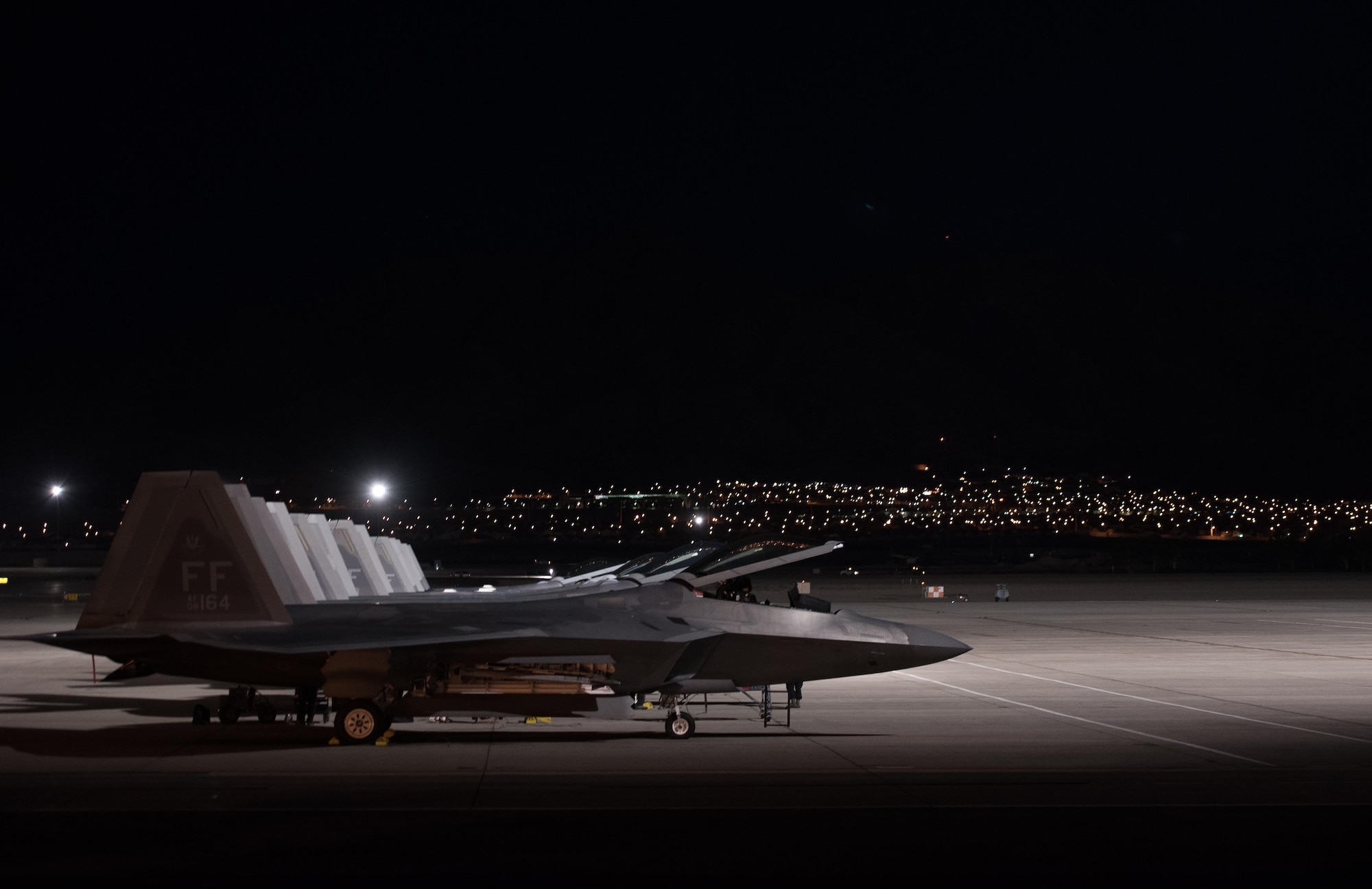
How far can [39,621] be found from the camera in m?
38.1

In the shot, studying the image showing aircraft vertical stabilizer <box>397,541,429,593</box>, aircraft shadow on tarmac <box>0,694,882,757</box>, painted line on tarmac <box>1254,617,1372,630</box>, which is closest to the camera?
aircraft shadow on tarmac <box>0,694,882,757</box>

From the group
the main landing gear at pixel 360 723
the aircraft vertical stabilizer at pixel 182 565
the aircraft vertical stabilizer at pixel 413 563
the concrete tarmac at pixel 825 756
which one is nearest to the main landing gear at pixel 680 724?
the concrete tarmac at pixel 825 756

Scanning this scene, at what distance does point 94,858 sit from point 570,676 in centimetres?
691

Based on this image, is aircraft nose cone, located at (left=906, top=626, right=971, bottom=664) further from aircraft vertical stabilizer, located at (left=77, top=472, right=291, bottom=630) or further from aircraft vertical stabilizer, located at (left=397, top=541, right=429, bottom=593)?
aircraft vertical stabilizer, located at (left=397, top=541, right=429, bottom=593)

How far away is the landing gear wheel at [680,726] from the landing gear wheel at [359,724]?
362cm

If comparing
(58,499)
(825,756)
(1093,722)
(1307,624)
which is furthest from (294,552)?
(58,499)

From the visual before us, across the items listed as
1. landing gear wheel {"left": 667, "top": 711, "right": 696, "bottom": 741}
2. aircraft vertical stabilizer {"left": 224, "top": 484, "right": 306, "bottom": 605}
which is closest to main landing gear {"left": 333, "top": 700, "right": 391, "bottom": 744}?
aircraft vertical stabilizer {"left": 224, "top": 484, "right": 306, "bottom": 605}

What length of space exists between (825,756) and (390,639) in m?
5.45

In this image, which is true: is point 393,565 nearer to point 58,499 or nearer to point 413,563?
point 413,563

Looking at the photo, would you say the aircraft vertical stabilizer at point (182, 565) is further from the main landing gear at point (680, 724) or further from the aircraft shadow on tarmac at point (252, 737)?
the main landing gear at point (680, 724)

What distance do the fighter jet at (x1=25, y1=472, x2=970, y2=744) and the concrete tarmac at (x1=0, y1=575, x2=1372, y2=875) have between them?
69 centimetres

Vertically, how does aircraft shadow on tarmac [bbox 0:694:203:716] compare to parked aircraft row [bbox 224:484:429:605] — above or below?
below

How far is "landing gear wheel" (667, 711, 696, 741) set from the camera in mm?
16281

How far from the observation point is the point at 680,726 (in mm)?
16312
